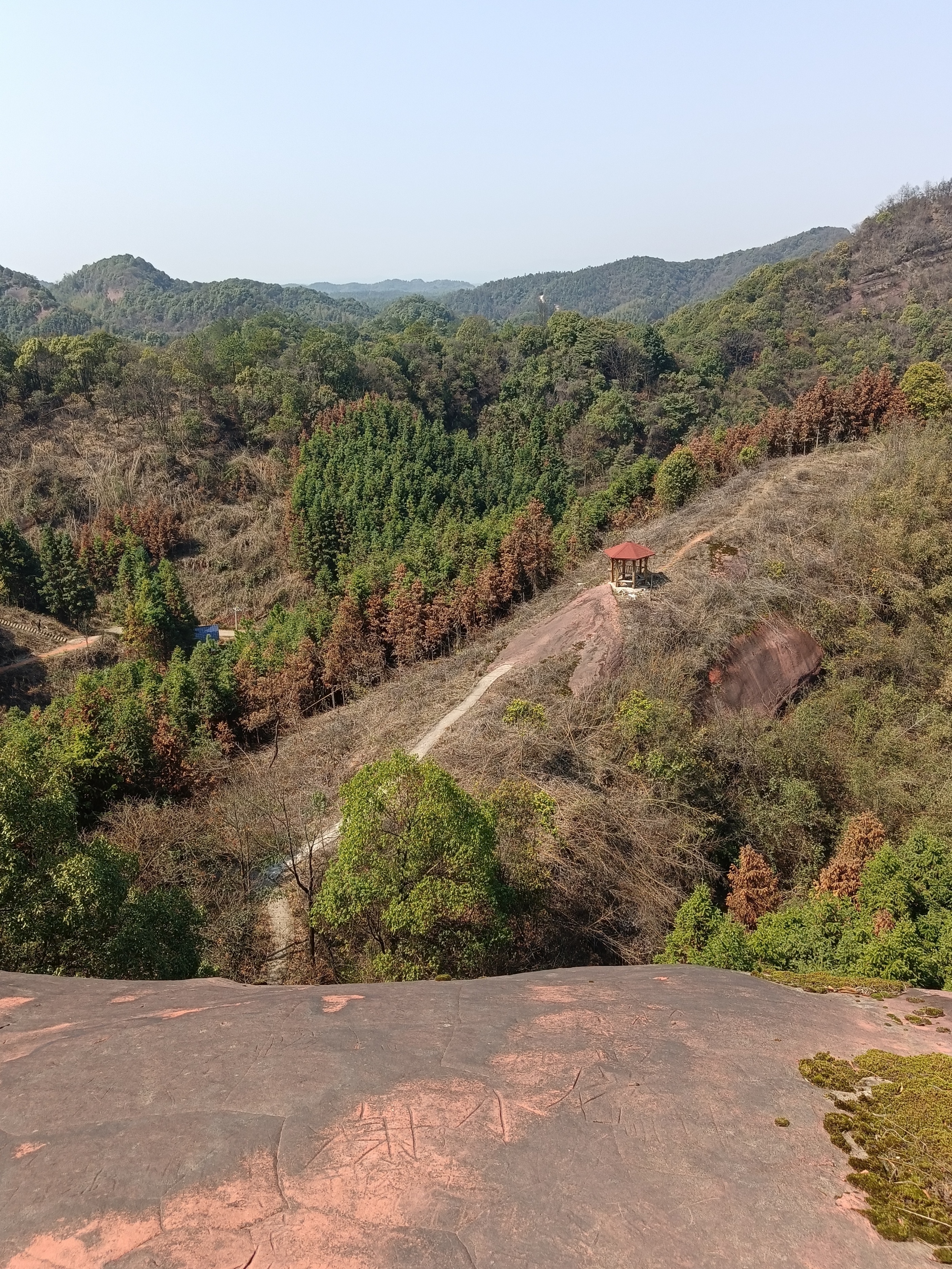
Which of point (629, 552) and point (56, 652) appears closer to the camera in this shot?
point (629, 552)

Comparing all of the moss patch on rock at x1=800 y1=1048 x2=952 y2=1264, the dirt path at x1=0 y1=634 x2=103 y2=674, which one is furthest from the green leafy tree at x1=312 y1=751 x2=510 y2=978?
the dirt path at x1=0 y1=634 x2=103 y2=674

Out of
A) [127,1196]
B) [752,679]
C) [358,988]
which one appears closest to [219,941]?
[358,988]

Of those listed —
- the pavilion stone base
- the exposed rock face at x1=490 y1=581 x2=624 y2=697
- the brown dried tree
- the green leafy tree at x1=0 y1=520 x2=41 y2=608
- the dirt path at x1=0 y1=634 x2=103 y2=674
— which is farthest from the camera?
the green leafy tree at x1=0 y1=520 x2=41 y2=608

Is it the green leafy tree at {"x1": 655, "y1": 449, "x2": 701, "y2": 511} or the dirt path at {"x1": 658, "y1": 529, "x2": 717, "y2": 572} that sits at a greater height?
the green leafy tree at {"x1": 655, "y1": 449, "x2": 701, "y2": 511}

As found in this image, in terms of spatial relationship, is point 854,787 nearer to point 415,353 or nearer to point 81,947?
point 81,947

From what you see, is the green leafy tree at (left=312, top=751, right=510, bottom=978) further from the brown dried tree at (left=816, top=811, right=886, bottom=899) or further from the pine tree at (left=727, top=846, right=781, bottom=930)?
the brown dried tree at (left=816, top=811, right=886, bottom=899)

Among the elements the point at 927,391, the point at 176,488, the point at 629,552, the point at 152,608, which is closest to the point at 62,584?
the point at 152,608

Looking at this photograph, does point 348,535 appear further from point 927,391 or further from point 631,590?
point 927,391
